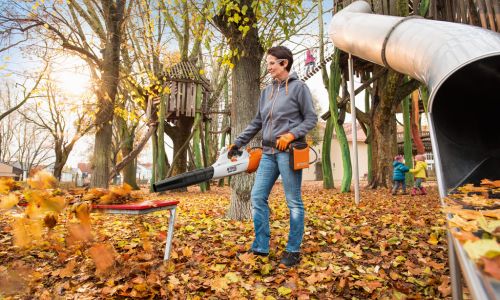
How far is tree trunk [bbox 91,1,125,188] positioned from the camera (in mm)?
6875

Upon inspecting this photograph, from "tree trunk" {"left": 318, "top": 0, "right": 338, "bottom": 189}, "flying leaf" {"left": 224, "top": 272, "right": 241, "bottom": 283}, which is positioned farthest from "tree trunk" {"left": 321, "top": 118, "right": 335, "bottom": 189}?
"flying leaf" {"left": 224, "top": 272, "right": 241, "bottom": 283}

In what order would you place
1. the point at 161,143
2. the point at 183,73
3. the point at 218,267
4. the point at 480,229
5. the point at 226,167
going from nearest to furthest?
the point at 480,229 < the point at 218,267 < the point at 226,167 < the point at 161,143 < the point at 183,73

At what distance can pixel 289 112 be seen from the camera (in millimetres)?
3014

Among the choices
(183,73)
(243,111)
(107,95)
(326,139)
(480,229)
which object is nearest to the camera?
(480,229)

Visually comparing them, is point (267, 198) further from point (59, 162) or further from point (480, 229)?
point (59, 162)

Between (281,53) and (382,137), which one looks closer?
(281,53)

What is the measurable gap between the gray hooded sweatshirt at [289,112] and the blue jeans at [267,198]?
0.13 m

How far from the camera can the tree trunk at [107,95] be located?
22.6 ft

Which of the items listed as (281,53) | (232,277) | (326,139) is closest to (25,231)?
(232,277)

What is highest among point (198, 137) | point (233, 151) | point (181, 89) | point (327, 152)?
point (181, 89)

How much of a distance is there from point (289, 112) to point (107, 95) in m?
5.37

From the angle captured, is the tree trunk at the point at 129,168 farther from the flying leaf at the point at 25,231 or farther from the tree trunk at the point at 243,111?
the flying leaf at the point at 25,231

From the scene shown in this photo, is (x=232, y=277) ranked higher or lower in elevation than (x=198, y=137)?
lower

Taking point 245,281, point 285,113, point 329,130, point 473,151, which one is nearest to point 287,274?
point 245,281
